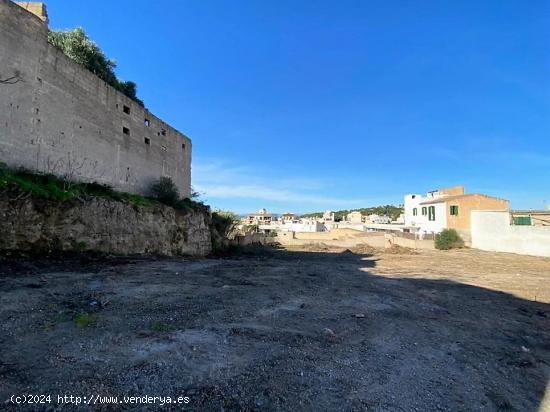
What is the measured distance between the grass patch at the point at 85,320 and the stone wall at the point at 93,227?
554cm

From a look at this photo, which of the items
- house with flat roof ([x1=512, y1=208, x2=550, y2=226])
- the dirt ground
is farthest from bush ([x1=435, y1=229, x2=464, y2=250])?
the dirt ground

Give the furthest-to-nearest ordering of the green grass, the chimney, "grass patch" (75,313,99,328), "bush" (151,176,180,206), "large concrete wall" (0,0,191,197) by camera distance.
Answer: "bush" (151,176,180,206) → the chimney → "large concrete wall" (0,0,191,197) → the green grass → "grass patch" (75,313,99,328)

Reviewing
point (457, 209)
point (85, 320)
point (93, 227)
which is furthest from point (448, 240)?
point (85, 320)

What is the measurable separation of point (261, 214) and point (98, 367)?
10584cm

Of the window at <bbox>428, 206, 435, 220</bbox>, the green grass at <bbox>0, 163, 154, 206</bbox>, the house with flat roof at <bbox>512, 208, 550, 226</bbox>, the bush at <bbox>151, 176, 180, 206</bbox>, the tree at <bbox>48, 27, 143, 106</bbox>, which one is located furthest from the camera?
the window at <bbox>428, 206, 435, 220</bbox>

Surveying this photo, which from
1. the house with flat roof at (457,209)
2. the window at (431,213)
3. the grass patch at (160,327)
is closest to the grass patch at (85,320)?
the grass patch at (160,327)

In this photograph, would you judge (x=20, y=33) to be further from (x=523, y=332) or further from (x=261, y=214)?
(x=261, y=214)

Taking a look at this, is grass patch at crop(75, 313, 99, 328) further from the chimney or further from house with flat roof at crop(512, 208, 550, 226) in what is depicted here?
house with flat roof at crop(512, 208, 550, 226)

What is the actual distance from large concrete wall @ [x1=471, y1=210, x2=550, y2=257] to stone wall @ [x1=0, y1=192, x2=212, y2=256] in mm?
24013

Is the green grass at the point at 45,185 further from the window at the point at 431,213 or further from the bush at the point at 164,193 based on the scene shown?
the window at the point at 431,213

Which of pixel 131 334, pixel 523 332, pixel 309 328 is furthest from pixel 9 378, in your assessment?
pixel 523 332

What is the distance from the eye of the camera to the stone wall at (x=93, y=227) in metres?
8.30

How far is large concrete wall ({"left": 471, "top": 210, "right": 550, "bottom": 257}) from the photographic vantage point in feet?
72.7

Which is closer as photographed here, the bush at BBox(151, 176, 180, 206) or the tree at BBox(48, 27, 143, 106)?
the tree at BBox(48, 27, 143, 106)
